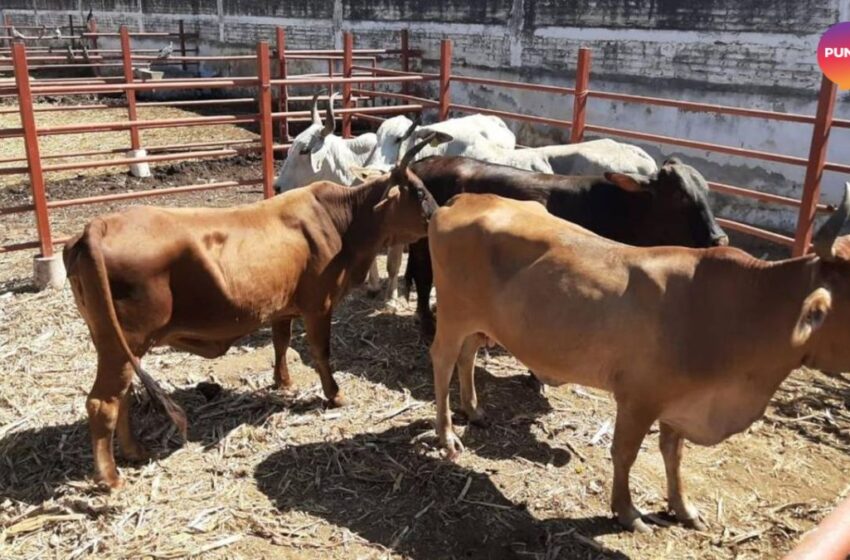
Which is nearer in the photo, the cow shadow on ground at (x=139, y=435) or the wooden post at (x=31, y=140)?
the cow shadow on ground at (x=139, y=435)

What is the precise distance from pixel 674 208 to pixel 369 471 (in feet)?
8.43

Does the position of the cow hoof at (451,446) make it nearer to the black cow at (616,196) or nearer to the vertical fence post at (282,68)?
the black cow at (616,196)

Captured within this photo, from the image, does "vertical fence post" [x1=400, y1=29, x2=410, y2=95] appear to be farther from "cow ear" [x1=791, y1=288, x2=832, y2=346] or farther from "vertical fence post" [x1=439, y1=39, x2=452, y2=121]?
"cow ear" [x1=791, y1=288, x2=832, y2=346]

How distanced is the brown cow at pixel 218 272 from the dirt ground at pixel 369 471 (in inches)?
12.1

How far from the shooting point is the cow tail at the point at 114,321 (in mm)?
3600

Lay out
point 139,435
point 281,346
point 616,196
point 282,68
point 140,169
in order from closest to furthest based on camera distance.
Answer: point 139,435 → point 281,346 → point 616,196 → point 140,169 → point 282,68

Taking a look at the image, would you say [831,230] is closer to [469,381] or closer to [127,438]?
[469,381]

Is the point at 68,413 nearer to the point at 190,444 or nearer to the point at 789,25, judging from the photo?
the point at 190,444

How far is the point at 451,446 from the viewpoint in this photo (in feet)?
13.8

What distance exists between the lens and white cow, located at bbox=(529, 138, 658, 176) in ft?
21.0

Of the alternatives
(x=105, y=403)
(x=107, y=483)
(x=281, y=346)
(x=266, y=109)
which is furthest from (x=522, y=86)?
(x=107, y=483)

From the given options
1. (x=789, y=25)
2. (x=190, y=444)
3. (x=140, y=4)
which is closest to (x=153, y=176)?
(x=190, y=444)

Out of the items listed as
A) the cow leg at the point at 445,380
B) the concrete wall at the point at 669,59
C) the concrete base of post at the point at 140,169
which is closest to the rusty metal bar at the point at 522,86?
the concrete wall at the point at 669,59

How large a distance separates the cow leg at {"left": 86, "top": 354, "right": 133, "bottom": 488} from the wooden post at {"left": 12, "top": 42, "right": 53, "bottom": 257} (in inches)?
123
